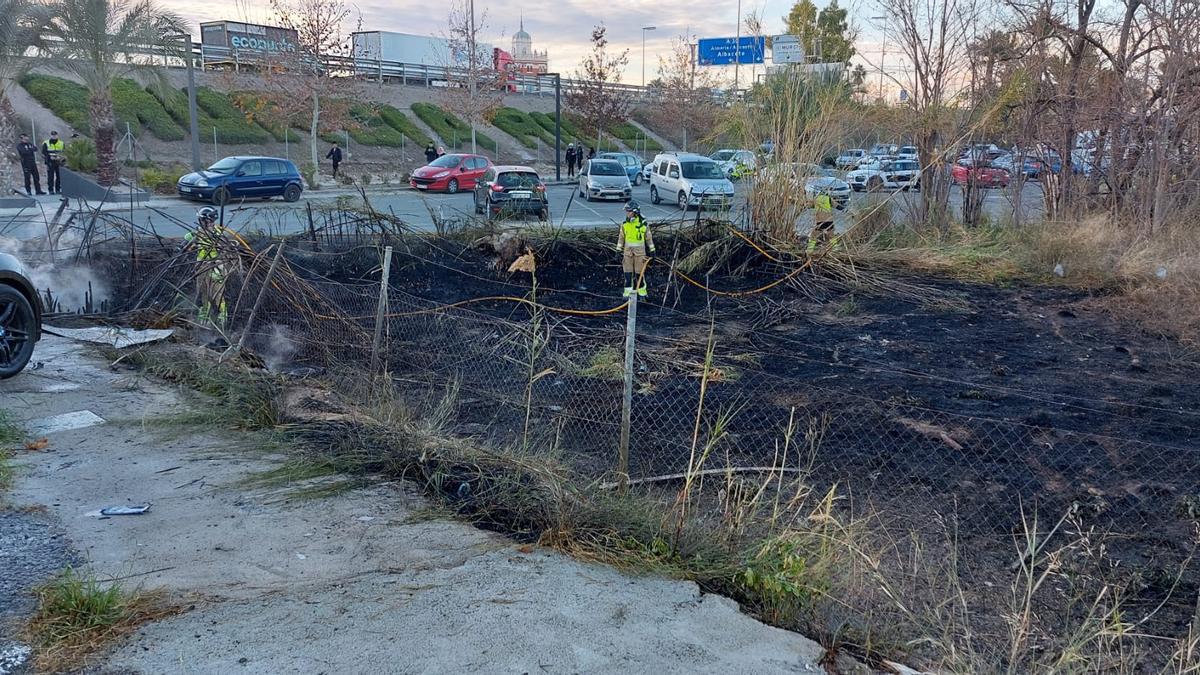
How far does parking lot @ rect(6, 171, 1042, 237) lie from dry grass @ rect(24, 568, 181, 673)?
9202 millimetres

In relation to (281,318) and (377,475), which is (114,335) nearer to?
(281,318)

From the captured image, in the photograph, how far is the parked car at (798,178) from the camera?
16.4m

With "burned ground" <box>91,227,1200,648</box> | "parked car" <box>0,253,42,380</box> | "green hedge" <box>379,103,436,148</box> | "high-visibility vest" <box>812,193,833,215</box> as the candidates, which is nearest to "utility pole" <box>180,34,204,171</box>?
"green hedge" <box>379,103,436,148</box>

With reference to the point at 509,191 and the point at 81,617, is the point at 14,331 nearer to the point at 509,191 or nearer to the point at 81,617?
the point at 81,617

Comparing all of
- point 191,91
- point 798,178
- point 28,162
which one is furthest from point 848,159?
point 28,162

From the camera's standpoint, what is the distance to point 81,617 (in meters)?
3.72

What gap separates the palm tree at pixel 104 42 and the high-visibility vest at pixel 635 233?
20.3 metres

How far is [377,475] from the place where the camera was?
5.61 m

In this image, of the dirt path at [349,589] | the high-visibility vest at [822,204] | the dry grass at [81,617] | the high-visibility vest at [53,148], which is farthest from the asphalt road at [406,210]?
the dry grass at [81,617]

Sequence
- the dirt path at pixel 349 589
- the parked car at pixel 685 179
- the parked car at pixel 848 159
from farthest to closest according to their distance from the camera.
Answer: the parked car at pixel 685 179, the parked car at pixel 848 159, the dirt path at pixel 349 589

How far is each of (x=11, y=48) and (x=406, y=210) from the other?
10936 mm

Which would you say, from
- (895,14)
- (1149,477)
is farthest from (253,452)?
(895,14)

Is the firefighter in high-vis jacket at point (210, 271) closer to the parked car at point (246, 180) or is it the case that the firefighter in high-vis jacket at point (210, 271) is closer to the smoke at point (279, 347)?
the smoke at point (279, 347)

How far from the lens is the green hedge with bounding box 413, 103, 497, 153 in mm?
48719
